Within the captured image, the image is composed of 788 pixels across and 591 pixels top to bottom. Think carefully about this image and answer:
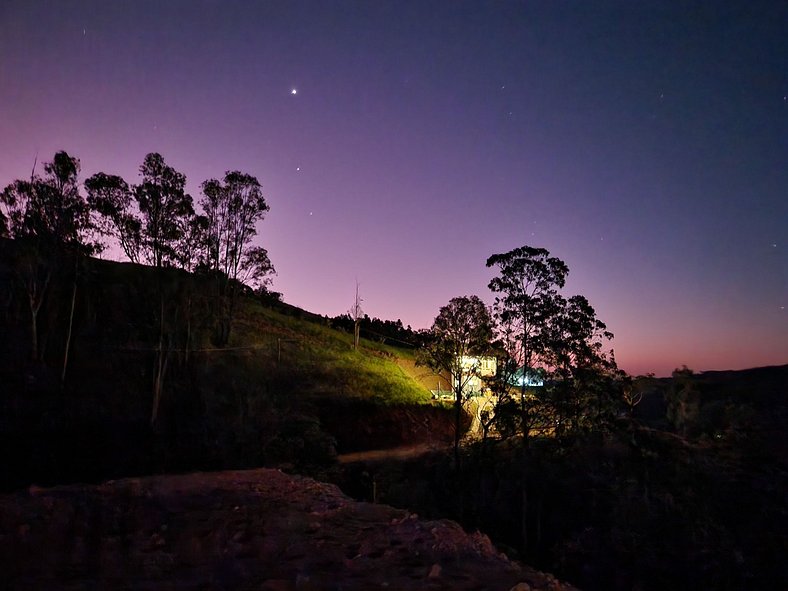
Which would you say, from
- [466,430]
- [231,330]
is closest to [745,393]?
[466,430]

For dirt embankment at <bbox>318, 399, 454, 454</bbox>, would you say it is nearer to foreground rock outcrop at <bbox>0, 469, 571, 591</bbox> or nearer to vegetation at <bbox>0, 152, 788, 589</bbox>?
vegetation at <bbox>0, 152, 788, 589</bbox>

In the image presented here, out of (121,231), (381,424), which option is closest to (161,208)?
(121,231)

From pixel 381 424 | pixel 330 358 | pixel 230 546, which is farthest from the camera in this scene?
pixel 330 358

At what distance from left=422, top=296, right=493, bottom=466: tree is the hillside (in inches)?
260

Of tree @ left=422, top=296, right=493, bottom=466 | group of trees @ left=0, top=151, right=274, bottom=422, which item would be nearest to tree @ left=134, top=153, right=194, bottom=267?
group of trees @ left=0, top=151, right=274, bottom=422

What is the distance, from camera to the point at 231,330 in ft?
118

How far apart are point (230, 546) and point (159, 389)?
18.8 meters

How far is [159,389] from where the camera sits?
2366cm

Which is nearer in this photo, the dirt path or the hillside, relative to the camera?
the hillside

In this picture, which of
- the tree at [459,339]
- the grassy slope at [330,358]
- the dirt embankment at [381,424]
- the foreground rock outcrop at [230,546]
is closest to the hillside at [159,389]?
the dirt embankment at [381,424]

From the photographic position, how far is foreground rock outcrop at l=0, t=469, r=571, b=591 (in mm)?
5770

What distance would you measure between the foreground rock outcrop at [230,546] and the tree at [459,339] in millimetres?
11149

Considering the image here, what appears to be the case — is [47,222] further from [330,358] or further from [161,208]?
[330,358]

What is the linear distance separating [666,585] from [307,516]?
1210 cm
